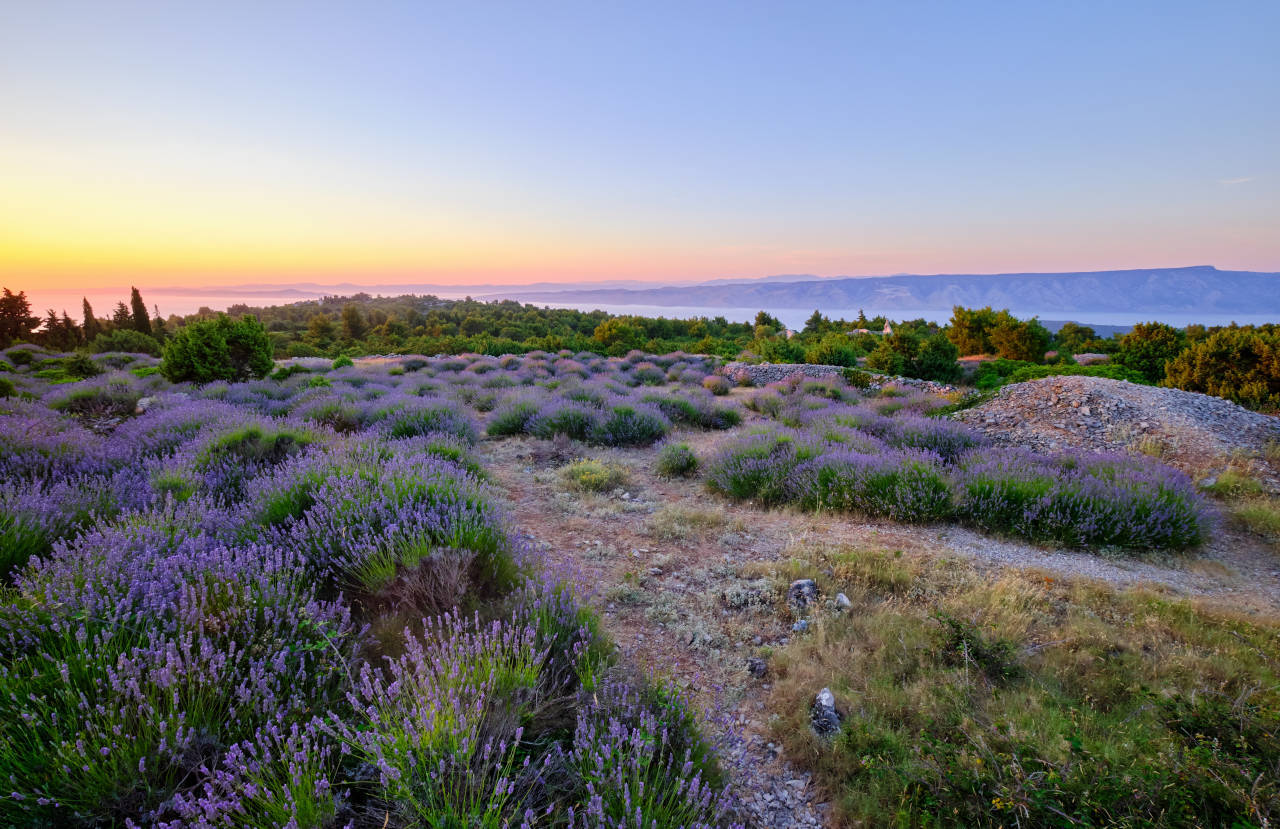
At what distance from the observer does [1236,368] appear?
449 inches

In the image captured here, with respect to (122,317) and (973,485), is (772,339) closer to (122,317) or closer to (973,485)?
(973,485)

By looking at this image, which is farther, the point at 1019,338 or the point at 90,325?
the point at 90,325

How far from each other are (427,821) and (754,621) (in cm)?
260

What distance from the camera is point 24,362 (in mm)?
18922

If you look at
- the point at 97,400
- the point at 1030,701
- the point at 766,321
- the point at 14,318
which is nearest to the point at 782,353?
the point at 766,321

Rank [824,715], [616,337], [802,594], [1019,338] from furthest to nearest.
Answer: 1. [616,337]
2. [1019,338]
3. [802,594]
4. [824,715]

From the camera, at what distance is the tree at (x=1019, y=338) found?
71.7 feet

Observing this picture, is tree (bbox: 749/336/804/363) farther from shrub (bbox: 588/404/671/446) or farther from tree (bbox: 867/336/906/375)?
shrub (bbox: 588/404/671/446)

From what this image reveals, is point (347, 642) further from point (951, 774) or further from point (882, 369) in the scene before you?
point (882, 369)

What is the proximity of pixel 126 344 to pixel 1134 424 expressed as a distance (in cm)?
4003

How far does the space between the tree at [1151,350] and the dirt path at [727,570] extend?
13.5 meters

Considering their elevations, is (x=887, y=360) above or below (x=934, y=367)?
above

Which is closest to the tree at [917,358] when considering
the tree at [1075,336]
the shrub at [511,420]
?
the shrub at [511,420]

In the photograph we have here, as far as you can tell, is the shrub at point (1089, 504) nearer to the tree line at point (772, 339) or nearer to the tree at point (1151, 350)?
the tree line at point (772, 339)
